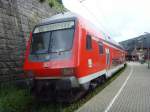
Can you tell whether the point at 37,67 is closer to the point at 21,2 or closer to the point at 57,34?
the point at 57,34

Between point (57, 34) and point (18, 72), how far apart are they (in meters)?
3.61

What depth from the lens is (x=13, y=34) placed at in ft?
41.6

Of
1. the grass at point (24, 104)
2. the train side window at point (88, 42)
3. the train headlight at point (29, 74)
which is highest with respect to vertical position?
the train side window at point (88, 42)

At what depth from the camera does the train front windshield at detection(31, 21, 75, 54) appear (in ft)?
32.0

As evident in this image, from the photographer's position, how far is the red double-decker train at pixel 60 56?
916 centimetres

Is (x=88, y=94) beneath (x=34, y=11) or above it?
beneath

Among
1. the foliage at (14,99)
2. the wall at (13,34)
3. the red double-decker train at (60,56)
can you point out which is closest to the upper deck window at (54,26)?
the red double-decker train at (60,56)

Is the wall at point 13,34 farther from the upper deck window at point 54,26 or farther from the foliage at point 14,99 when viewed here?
the upper deck window at point 54,26

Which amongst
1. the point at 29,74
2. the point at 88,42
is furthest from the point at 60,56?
the point at 88,42

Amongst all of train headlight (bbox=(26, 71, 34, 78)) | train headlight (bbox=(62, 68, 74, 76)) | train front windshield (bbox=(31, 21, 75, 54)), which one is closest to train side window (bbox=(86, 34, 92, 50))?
train front windshield (bbox=(31, 21, 75, 54))

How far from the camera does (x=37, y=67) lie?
9.61 meters

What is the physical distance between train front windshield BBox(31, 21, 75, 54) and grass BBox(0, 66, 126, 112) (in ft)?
5.73

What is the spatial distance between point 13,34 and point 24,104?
155 inches

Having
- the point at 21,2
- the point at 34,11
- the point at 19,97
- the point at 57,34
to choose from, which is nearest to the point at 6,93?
the point at 19,97
